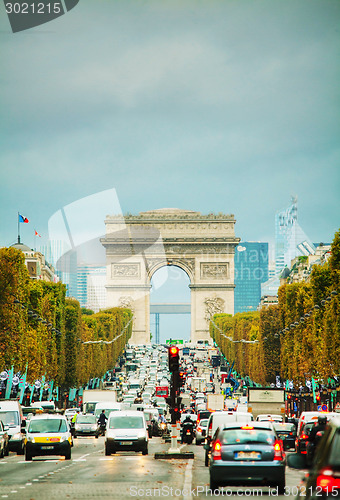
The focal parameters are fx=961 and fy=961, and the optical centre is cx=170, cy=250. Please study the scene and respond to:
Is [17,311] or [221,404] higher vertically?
[17,311]

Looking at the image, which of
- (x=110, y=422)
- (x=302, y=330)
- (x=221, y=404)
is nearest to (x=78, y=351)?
(x=221, y=404)

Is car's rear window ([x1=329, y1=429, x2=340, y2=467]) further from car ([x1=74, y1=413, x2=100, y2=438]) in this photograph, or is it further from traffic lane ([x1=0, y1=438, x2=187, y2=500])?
car ([x1=74, y1=413, x2=100, y2=438])

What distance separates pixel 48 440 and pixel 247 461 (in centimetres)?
1489

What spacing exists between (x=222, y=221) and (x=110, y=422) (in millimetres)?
106669

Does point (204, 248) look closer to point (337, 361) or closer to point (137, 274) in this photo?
point (137, 274)

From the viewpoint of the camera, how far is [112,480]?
20.7 meters

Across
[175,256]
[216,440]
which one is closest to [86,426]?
[216,440]

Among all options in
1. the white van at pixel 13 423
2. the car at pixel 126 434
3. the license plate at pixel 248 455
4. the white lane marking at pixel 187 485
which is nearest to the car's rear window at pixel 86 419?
the white van at pixel 13 423

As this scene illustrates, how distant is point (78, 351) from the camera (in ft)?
265

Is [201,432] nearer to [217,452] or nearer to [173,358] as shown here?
[173,358]

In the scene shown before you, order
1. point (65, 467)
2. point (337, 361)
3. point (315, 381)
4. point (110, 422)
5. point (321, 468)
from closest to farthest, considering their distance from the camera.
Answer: point (321, 468)
point (65, 467)
point (110, 422)
point (337, 361)
point (315, 381)

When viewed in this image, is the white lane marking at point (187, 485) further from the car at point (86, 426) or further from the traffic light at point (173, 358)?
the car at point (86, 426)

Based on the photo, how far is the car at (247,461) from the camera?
1596cm

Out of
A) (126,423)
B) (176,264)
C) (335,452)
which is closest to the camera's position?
(335,452)
